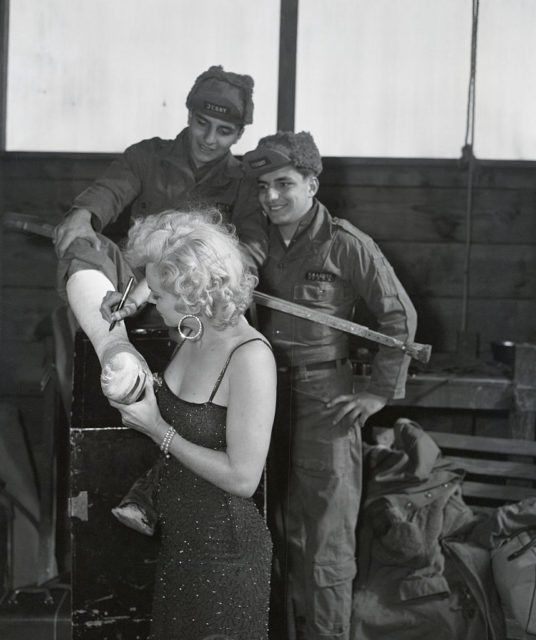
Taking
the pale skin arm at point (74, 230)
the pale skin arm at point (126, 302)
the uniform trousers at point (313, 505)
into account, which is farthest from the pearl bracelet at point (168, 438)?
the pale skin arm at point (74, 230)

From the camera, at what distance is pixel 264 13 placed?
1695mm

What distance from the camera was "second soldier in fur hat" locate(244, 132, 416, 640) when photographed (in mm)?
1623

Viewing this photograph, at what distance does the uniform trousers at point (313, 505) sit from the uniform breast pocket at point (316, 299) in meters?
0.09

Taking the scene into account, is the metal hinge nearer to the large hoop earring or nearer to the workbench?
the large hoop earring

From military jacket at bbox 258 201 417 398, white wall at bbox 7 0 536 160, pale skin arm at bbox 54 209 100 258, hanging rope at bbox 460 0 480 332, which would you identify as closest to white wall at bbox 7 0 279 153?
white wall at bbox 7 0 536 160

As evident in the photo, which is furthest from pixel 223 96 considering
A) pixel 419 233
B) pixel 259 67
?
pixel 419 233

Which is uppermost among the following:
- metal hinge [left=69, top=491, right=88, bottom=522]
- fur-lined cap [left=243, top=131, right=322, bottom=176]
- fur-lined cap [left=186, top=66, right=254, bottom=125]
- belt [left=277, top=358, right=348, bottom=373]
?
fur-lined cap [left=186, top=66, right=254, bottom=125]

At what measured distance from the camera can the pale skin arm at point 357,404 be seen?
1.67m

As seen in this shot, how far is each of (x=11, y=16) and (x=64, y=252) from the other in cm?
58

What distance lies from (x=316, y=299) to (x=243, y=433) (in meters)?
0.55

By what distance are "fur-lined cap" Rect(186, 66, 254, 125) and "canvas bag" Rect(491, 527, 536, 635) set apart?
118cm

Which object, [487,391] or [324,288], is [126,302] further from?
[487,391]

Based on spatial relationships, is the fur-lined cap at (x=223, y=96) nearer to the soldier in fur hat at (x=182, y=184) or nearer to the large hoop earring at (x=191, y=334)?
the soldier in fur hat at (x=182, y=184)

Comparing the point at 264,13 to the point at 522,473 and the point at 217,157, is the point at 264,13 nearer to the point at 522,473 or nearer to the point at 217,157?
the point at 217,157
